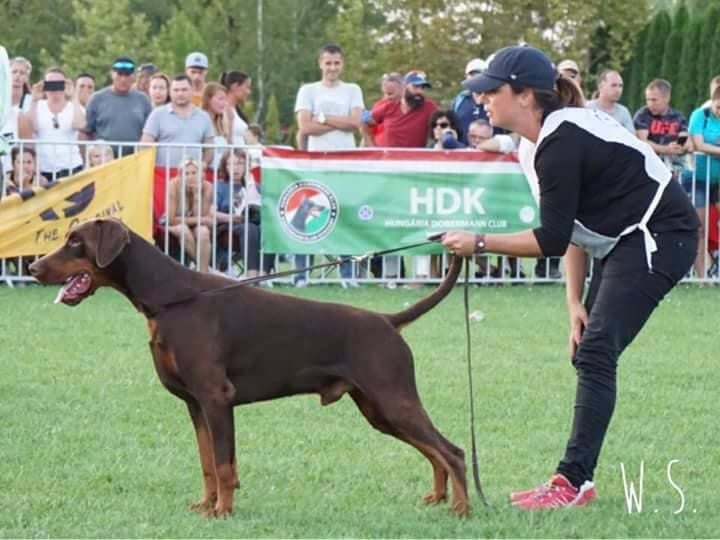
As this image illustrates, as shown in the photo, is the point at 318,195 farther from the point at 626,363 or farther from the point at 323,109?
the point at 626,363

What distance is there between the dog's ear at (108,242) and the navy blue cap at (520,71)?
1.45 meters

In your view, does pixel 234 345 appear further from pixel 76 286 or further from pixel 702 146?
pixel 702 146

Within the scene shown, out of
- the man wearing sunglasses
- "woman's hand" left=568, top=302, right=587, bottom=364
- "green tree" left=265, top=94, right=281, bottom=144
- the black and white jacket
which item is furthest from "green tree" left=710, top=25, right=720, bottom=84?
the black and white jacket

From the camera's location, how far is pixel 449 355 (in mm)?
10469

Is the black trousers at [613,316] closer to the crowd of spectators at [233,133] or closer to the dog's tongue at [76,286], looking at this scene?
the dog's tongue at [76,286]

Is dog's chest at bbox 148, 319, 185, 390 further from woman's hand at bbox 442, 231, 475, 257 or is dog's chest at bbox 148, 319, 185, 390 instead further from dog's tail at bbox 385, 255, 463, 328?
woman's hand at bbox 442, 231, 475, 257

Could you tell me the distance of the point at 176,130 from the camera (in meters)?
14.8

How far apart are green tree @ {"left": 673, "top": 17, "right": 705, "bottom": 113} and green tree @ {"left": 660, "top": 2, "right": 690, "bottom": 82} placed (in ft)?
1.13

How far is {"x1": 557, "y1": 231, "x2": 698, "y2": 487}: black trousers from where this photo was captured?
19.6 ft

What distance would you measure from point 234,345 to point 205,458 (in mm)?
498

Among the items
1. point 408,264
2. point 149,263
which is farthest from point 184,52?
point 149,263

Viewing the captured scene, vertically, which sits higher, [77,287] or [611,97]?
[611,97]

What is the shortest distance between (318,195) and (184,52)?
31.3 meters

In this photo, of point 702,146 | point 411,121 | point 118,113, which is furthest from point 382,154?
point 702,146
